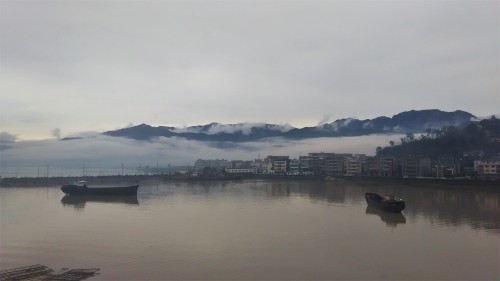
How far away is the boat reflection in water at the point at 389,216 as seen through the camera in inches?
864

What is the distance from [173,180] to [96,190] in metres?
32.0

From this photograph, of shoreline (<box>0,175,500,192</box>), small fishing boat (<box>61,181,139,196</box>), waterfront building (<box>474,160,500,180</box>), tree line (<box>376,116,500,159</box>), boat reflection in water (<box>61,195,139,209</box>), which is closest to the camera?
boat reflection in water (<box>61,195,139,209</box>)

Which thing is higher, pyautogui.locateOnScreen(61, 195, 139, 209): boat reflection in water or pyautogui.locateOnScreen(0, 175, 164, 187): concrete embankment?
pyautogui.locateOnScreen(0, 175, 164, 187): concrete embankment

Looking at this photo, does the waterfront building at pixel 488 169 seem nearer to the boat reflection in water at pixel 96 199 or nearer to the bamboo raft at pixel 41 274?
the boat reflection in water at pixel 96 199

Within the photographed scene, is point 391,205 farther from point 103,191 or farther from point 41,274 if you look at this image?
point 103,191

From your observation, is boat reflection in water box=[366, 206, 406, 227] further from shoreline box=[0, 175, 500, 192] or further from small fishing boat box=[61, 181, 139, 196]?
shoreline box=[0, 175, 500, 192]


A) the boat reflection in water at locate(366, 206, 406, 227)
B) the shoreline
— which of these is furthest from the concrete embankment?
the boat reflection in water at locate(366, 206, 406, 227)

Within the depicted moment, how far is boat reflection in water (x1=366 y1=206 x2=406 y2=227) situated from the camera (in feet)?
72.0

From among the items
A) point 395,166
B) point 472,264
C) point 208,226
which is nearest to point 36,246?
point 208,226

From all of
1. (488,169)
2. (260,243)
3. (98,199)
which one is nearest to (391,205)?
(260,243)

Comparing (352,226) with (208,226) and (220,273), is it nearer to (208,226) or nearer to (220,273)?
(208,226)

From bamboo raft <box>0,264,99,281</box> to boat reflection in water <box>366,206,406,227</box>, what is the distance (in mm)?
15163

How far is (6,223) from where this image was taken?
71.7ft

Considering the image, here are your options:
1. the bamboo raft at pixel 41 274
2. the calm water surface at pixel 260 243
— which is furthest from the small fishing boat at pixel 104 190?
the bamboo raft at pixel 41 274
